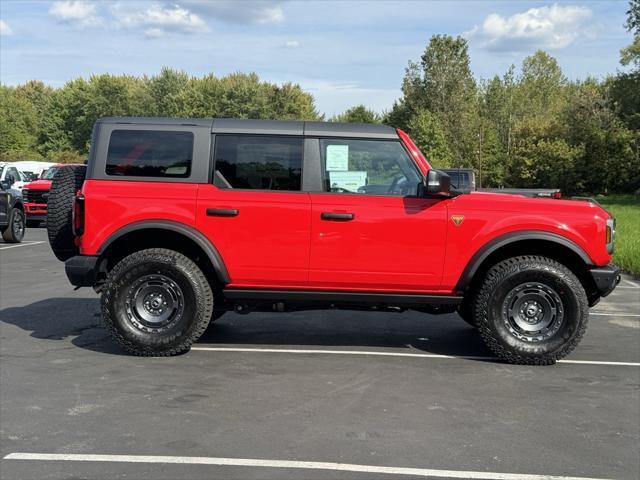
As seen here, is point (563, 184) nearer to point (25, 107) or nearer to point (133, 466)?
point (133, 466)

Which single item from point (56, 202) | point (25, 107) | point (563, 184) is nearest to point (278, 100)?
point (25, 107)

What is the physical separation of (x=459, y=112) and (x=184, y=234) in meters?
68.1

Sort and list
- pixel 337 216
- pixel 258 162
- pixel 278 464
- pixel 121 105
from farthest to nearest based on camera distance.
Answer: pixel 121 105, pixel 258 162, pixel 337 216, pixel 278 464

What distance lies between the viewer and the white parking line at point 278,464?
12.5 ft

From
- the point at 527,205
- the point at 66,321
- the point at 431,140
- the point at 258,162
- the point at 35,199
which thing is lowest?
the point at 66,321

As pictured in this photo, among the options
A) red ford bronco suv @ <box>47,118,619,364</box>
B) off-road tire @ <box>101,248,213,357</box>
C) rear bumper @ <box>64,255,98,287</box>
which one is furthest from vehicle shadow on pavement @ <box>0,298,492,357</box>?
rear bumper @ <box>64,255,98,287</box>

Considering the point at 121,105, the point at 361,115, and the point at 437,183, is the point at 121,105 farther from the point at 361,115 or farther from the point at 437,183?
the point at 437,183

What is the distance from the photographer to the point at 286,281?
6270mm

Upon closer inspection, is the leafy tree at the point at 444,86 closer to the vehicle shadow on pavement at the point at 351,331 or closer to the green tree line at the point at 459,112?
the green tree line at the point at 459,112

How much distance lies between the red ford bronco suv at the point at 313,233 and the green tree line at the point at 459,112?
41.9m

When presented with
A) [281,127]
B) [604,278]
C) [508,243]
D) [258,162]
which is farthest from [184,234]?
[604,278]

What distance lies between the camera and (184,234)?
6152 mm

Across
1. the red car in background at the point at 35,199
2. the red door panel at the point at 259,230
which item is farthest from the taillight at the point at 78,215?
the red car in background at the point at 35,199

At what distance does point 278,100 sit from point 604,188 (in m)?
55.4
